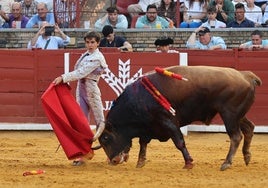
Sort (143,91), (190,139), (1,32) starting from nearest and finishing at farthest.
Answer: (143,91) → (190,139) → (1,32)

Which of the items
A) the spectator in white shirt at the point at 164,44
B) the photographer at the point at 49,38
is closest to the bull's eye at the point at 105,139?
the spectator in white shirt at the point at 164,44

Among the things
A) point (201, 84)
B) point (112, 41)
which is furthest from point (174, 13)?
point (201, 84)

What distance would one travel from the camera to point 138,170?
36.2ft

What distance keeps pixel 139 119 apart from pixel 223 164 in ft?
3.40

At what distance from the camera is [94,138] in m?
11.2

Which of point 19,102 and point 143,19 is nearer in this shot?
point 19,102

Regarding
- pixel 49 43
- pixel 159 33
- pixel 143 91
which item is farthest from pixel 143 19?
pixel 143 91

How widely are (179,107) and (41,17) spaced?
7220 millimetres

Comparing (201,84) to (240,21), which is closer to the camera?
(201,84)

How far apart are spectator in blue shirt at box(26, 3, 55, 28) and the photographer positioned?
3.17ft

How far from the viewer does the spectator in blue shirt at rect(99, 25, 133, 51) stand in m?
15.6

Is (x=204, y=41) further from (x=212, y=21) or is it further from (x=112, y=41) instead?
(x=112, y=41)

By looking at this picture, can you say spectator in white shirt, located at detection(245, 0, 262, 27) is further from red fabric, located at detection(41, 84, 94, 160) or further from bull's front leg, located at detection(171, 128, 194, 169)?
bull's front leg, located at detection(171, 128, 194, 169)

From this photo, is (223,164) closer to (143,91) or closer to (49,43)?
(143,91)
